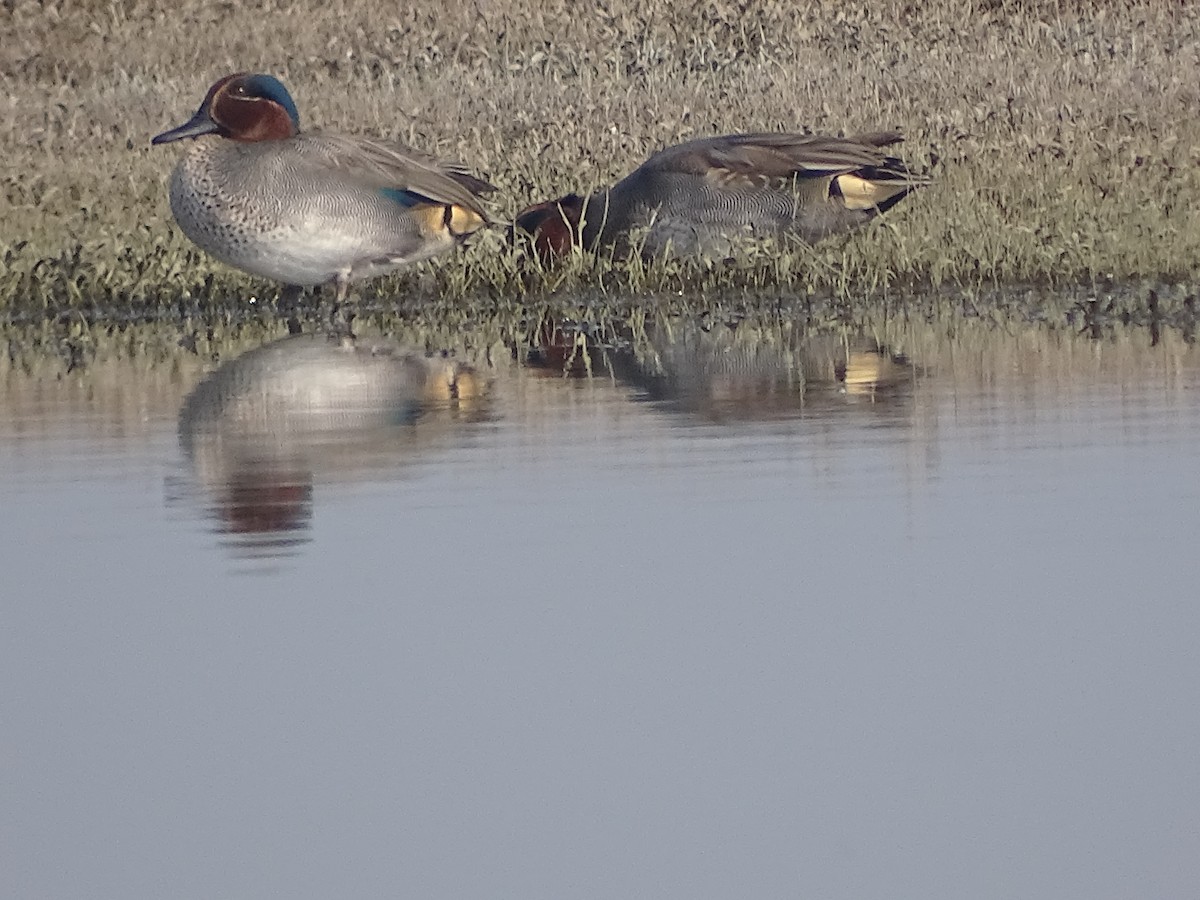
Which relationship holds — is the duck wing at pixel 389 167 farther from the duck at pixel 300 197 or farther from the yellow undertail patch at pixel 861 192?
the yellow undertail patch at pixel 861 192

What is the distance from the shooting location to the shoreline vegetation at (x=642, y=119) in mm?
11820

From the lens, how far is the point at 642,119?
17.7 m

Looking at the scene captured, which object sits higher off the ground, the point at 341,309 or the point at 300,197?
the point at 300,197

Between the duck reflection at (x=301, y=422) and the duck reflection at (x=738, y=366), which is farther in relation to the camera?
the duck reflection at (x=738, y=366)

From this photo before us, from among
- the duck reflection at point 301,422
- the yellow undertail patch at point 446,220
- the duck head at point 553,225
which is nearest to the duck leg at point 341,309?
the yellow undertail patch at point 446,220

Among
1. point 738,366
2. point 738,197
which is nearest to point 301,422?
point 738,366

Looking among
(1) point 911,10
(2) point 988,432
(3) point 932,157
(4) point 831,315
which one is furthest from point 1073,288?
(1) point 911,10

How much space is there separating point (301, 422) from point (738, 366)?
1.83m

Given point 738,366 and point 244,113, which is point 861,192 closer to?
point 244,113

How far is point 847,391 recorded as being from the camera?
833 centimetres

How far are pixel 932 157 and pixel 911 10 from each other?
397 inches

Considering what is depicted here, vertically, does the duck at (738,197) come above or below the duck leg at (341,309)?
above

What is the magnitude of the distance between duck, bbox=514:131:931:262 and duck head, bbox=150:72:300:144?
1.41 metres

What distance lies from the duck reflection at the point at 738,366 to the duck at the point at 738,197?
4.15 ft
